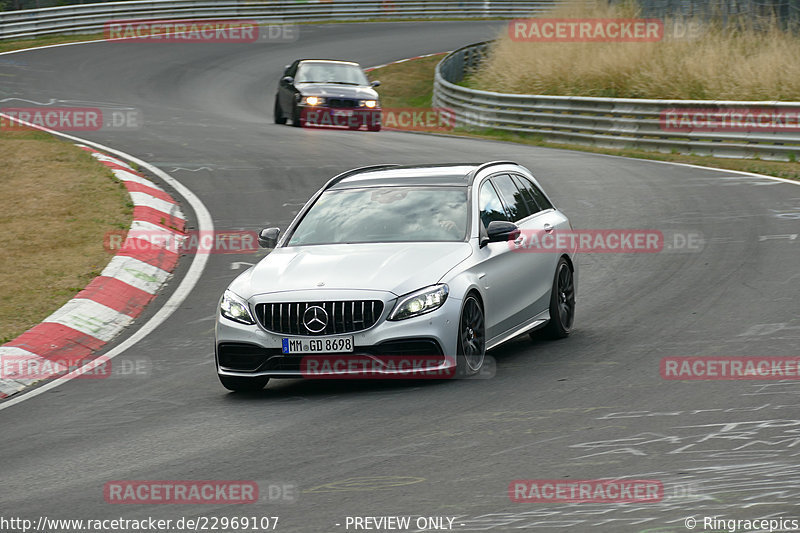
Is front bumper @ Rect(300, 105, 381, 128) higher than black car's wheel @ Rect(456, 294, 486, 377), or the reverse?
black car's wheel @ Rect(456, 294, 486, 377)

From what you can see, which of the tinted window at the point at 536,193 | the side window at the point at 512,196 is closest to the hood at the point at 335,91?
the tinted window at the point at 536,193

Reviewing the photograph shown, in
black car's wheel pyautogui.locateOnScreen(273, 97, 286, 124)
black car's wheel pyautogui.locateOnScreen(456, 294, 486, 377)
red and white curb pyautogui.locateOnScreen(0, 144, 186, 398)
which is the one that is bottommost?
black car's wheel pyautogui.locateOnScreen(273, 97, 286, 124)

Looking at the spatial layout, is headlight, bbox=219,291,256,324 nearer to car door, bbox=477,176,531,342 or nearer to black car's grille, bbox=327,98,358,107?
car door, bbox=477,176,531,342

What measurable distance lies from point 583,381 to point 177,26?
44138 mm

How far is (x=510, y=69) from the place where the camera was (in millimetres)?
35125

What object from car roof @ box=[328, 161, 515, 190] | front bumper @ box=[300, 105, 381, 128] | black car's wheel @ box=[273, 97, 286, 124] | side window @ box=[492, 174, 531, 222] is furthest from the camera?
black car's wheel @ box=[273, 97, 286, 124]

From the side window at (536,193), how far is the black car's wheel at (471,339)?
238cm

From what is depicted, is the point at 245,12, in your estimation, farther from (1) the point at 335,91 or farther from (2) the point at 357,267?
(2) the point at 357,267

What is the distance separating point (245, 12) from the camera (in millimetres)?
52531

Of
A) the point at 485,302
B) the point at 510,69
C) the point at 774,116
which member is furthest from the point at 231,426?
the point at 510,69

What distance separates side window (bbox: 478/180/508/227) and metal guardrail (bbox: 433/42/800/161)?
1385cm

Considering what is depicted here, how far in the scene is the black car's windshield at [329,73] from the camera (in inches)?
1146

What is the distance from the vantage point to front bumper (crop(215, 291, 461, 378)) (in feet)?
27.9

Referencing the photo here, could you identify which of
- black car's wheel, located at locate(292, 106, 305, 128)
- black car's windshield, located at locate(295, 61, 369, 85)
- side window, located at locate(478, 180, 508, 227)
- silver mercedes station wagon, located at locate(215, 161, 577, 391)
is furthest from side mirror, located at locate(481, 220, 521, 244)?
black car's windshield, located at locate(295, 61, 369, 85)
